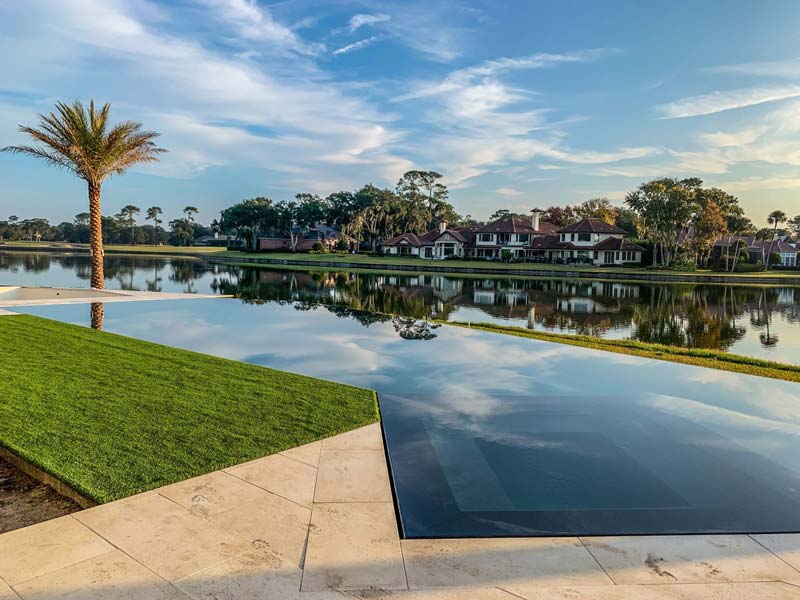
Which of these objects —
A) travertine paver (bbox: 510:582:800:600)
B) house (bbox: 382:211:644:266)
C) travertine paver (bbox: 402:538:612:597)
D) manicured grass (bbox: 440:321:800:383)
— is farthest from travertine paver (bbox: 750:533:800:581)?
house (bbox: 382:211:644:266)

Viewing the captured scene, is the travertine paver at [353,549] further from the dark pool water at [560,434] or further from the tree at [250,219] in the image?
the tree at [250,219]

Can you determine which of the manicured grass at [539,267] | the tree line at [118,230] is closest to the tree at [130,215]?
the tree line at [118,230]

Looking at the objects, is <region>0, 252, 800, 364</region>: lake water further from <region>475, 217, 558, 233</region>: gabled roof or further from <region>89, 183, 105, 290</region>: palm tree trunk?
<region>475, 217, 558, 233</region>: gabled roof

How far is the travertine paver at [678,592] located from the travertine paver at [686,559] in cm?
6

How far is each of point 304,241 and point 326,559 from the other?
8379cm

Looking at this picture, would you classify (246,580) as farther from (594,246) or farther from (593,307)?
(594,246)

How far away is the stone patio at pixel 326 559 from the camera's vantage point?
2705 mm

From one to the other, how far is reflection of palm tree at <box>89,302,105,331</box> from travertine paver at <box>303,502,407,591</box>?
9.63m

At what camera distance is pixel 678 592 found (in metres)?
2.75

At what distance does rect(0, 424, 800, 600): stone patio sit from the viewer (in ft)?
8.87

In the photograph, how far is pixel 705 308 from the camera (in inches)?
953

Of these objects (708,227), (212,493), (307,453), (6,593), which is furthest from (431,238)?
(6,593)

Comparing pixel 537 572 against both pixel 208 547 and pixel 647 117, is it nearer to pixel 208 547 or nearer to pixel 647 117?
pixel 208 547

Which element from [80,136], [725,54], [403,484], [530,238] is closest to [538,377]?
[403,484]
